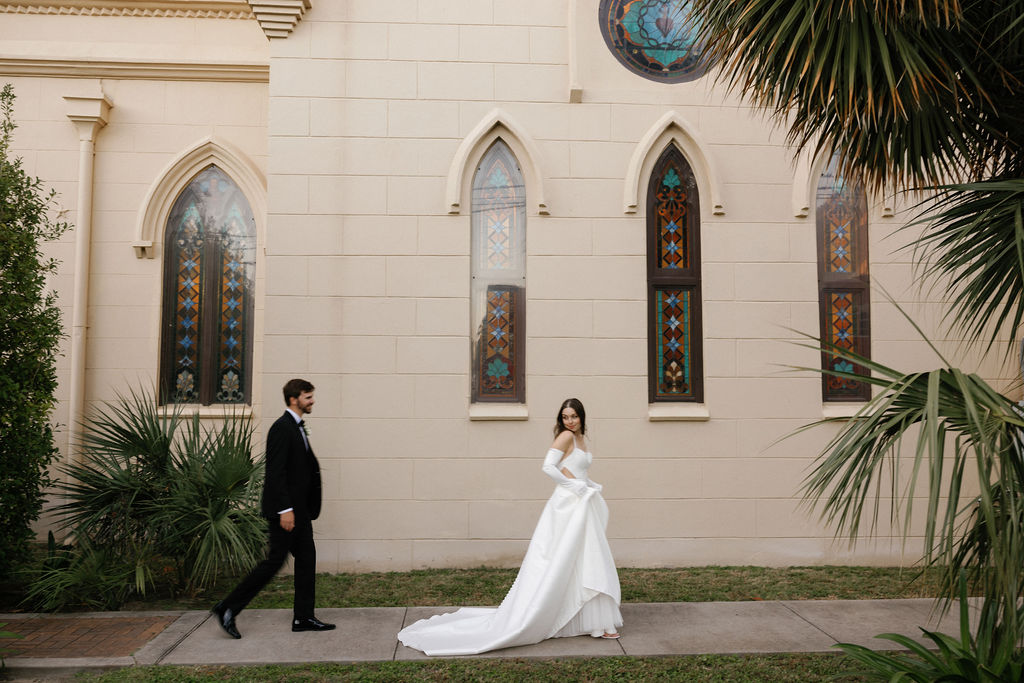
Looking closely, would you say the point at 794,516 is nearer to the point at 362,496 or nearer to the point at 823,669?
the point at 823,669

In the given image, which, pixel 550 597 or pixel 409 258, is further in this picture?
pixel 409 258

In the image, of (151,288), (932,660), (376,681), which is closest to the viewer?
(932,660)

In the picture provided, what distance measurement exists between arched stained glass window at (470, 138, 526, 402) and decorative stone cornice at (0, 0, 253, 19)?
388 cm

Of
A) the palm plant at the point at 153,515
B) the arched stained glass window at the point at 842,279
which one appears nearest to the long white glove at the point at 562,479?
the palm plant at the point at 153,515

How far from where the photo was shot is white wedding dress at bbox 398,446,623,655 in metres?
5.40

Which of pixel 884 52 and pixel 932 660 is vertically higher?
pixel 884 52

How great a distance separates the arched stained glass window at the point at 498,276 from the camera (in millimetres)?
8336

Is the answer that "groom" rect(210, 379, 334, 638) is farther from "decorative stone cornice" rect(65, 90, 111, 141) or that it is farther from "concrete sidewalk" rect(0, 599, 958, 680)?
"decorative stone cornice" rect(65, 90, 111, 141)

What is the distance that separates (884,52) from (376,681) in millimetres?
4792

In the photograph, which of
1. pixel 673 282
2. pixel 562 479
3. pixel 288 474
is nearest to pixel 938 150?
pixel 562 479

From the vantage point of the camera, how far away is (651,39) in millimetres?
8656

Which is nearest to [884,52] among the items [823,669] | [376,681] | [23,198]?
[823,669]

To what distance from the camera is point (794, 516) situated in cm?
820

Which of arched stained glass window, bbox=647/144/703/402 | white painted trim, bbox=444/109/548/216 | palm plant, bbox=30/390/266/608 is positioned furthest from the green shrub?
arched stained glass window, bbox=647/144/703/402
